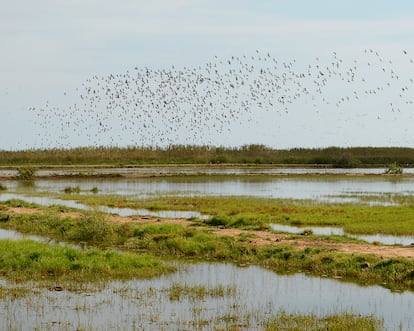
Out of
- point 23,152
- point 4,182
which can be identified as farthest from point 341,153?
point 4,182

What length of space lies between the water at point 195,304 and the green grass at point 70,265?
2.43ft

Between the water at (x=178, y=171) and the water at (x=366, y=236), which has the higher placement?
the water at (x=178, y=171)

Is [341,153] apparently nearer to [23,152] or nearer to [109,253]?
[23,152]

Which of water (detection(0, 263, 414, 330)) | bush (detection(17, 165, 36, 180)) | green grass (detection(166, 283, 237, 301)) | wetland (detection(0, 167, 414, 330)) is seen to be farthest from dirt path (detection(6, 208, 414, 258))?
bush (detection(17, 165, 36, 180))

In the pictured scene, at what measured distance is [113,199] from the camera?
3328 cm

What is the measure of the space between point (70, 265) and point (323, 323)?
653 centimetres

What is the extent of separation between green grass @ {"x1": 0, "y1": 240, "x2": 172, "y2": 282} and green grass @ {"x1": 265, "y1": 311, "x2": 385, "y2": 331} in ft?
14.9

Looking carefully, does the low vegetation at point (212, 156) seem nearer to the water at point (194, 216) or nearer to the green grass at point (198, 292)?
the water at point (194, 216)

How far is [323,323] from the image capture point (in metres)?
10.6

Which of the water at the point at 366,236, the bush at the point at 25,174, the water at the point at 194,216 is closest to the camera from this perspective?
the water at the point at 366,236

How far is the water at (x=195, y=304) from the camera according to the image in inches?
419

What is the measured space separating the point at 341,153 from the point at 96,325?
2873 inches

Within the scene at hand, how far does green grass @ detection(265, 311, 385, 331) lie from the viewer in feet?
33.6

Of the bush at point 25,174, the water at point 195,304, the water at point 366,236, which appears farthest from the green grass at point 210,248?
the bush at point 25,174
